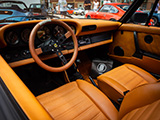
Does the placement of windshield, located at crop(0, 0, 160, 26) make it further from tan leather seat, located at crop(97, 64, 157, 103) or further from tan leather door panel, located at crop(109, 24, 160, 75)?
tan leather seat, located at crop(97, 64, 157, 103)

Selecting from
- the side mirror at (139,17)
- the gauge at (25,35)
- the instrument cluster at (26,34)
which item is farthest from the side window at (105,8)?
the gauge at (25,35)

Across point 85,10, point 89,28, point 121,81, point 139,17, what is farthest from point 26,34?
point 85,10

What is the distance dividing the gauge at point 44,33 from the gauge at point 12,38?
27 cm

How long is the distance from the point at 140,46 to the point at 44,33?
1.64 metres

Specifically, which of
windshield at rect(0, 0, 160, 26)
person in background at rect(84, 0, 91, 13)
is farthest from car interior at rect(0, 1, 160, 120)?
person in background at rect(84, 0, 91, 13)

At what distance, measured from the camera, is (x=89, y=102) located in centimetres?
119

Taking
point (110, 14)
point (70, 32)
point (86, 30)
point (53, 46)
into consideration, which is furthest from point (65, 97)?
point (110, 14)

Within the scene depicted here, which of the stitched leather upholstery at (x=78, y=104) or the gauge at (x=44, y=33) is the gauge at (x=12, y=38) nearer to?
the gauge at (x=44, y=33)

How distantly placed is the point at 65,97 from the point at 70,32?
2.58 ft

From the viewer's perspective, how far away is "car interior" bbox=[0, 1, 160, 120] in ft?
2.36

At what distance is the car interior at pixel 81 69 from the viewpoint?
0.72 m

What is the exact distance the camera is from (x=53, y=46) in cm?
156

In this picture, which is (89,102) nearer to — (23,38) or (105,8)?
(23,38)

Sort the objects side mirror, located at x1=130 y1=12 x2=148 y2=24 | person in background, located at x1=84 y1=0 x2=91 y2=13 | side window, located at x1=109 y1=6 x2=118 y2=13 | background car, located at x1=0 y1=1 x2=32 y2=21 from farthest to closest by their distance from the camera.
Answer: person in background, located at x1=84 y1=0 x2=91 y2=13, side window, located at x1=109 y1=6 x2=118 y2=13, side mirror, located at x1=130 y1=12 x2=148 y2=24, background car, located at x1=0 y1=1 x2=32 y2=21
